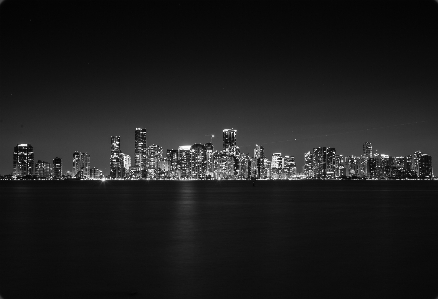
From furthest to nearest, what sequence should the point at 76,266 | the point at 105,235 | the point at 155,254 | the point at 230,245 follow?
the point at 105,235 → the point at 230,245 → the point at 155,254 → the point at 76,266

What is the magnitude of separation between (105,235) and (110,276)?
446 inches

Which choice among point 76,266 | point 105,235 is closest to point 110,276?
point 76,266

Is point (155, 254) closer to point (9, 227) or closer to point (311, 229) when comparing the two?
point (311, 229)

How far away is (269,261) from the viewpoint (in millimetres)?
19094

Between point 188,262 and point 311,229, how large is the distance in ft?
44.9

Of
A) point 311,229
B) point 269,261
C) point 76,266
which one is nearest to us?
point 76,266

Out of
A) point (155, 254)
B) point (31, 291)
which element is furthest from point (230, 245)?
point (31, 291)

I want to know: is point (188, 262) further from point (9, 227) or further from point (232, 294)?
point (9, 227)

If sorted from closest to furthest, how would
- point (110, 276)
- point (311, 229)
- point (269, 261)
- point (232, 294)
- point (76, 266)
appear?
point (232, 294) → point (110, 276) → point (76, 266) → point (269, 261) → point (311, 229)

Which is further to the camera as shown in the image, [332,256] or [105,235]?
[105,235]

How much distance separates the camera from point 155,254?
67.4ft

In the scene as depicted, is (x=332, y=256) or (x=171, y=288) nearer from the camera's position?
(x=171, y=288)

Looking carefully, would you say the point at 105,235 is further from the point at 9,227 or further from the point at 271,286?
the point at 271,286

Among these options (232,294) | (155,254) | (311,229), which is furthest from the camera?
(311,229)
